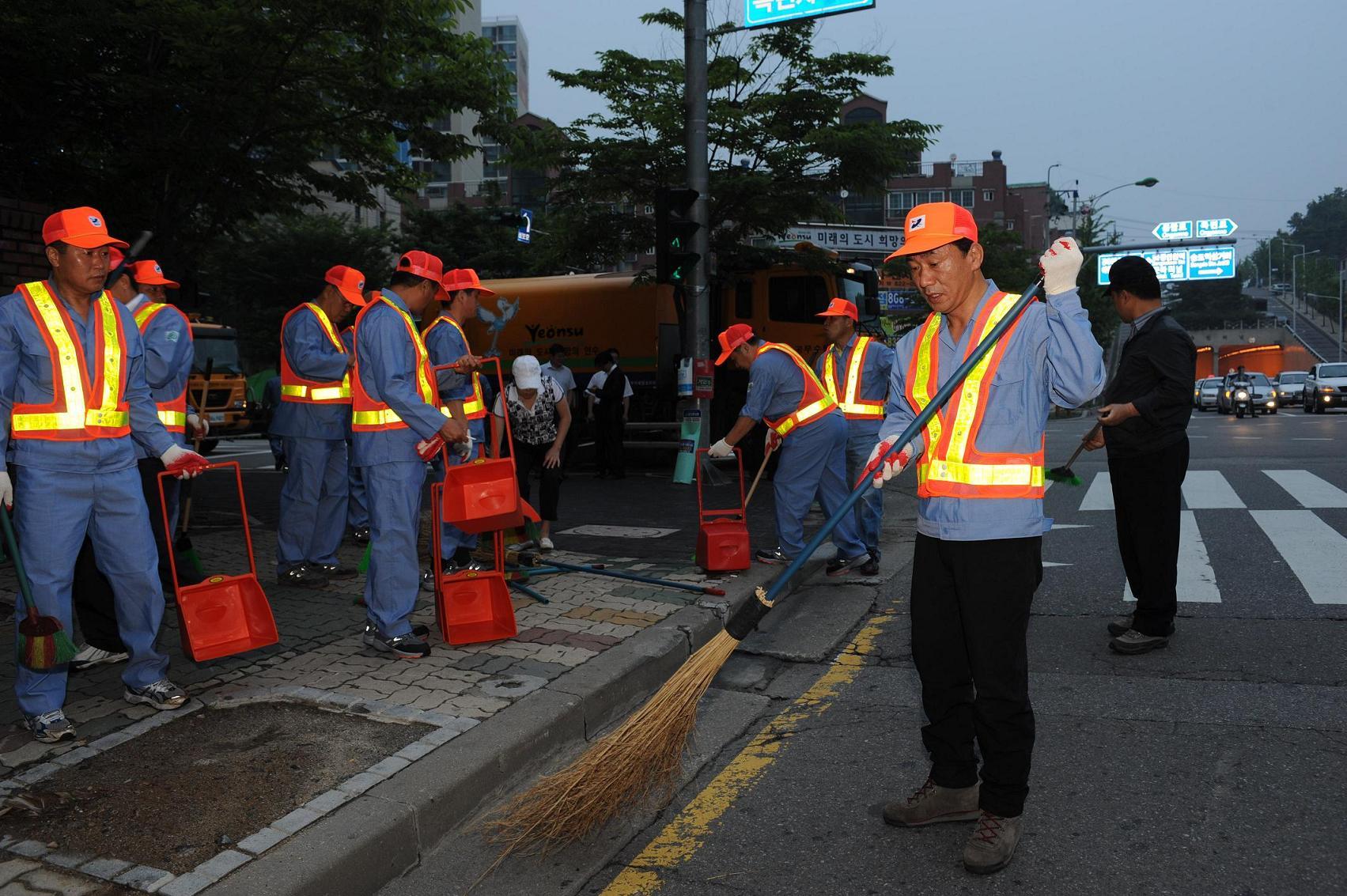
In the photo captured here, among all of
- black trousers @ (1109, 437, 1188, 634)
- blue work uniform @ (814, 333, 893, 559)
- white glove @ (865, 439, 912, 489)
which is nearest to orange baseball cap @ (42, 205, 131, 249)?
white glove @ (865, 439, 912, 489)

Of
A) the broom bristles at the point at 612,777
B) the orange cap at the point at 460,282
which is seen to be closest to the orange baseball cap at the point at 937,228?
the broom bristles at the point at 612,777

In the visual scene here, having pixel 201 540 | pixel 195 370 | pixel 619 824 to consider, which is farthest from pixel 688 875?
pixel 195 370

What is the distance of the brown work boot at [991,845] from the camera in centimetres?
322

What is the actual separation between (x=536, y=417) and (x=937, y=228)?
5.18 meters

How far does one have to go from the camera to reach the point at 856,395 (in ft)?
25.8

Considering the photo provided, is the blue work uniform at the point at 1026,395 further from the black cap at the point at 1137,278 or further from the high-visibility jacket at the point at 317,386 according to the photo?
the high-visibility jacket at the point at 317,386

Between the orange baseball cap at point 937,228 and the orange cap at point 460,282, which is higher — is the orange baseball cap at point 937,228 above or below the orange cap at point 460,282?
below

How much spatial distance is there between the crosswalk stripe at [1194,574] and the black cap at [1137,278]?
134 centimetres

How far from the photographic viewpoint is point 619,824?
373 centimetres

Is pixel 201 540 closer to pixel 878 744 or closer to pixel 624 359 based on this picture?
pixel 878 744

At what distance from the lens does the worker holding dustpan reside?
426 cm

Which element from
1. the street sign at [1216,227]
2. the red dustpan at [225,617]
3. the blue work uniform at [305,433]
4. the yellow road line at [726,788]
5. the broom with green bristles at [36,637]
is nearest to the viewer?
the yellow road line at [726,788]

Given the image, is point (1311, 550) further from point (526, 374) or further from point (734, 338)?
point (526, 374)

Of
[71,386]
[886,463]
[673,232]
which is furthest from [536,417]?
[886,463]
